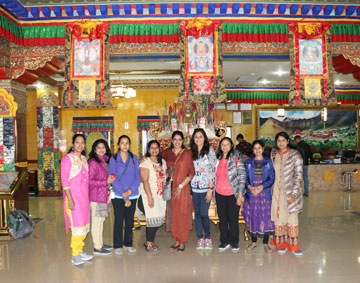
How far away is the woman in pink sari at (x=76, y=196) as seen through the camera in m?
3.67

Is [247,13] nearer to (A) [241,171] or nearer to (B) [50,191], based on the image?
(A) [241,171]

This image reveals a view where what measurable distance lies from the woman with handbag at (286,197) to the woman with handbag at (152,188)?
1383 millimetres

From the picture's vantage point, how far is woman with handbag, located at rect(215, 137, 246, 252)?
402cm

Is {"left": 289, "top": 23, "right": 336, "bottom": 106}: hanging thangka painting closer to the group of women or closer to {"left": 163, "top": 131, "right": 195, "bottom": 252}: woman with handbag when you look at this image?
the group of women

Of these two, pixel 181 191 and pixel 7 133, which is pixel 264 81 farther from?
pixel 7 133

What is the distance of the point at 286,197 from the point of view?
12.9 ft

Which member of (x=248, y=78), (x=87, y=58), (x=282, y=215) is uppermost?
(x=248, y=78)

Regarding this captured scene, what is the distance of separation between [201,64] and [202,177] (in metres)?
1.80

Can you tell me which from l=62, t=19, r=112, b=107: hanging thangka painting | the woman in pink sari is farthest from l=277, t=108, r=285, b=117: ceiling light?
the woman in pink sari

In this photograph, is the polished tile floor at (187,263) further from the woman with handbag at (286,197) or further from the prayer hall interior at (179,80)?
the woman with handbag at (286,197)

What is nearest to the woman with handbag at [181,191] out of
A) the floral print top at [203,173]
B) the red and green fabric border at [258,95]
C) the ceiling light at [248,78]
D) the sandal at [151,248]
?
the floral print top at [203,173]

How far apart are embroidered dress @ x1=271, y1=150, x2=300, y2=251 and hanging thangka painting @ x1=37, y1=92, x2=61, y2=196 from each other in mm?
6793

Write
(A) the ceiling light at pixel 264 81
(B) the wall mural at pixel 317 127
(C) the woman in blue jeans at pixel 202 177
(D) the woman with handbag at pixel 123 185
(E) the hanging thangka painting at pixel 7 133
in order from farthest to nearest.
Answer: (B) the wall mural at pixel 317 127 → (A) the ceiling light at pixel 264 81 → (E) the hanging thangka painting at pixel 7 133 → (C) the woman in blue jeans at pixel 202 177 → (D) the woman with handbag at pixel 123 185

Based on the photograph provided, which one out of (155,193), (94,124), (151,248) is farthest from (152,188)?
(94,124)
